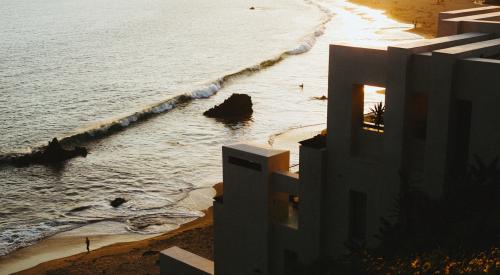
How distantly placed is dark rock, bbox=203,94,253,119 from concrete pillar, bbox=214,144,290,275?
33.3m

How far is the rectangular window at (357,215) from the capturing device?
16.0 m

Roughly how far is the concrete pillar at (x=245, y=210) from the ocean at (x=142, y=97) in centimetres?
413

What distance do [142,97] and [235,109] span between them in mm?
13026

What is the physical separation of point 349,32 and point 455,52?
294 feet

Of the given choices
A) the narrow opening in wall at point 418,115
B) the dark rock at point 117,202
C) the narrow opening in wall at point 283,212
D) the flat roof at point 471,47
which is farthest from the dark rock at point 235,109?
the narrow opening in wall at point 418,115

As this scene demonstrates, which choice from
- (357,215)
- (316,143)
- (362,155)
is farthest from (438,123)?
(316,143)

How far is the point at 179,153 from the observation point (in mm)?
42000

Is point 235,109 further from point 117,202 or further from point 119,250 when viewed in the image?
point 119,250

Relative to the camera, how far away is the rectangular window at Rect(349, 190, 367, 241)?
16047 mm

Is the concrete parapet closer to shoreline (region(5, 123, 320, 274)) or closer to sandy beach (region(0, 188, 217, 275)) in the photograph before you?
shoreline (region(5, 123, 320, 274))

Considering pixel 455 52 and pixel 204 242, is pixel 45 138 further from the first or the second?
pixel 455 52

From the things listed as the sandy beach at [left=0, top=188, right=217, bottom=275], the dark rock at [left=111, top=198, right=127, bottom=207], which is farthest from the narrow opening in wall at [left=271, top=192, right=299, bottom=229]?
the dark rock at [left=111, top=198, right=127, bottom=207]

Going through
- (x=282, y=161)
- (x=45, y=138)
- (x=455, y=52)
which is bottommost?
(x=45, y=138)

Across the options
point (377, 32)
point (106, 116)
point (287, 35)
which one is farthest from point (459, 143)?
point (287, 35)
